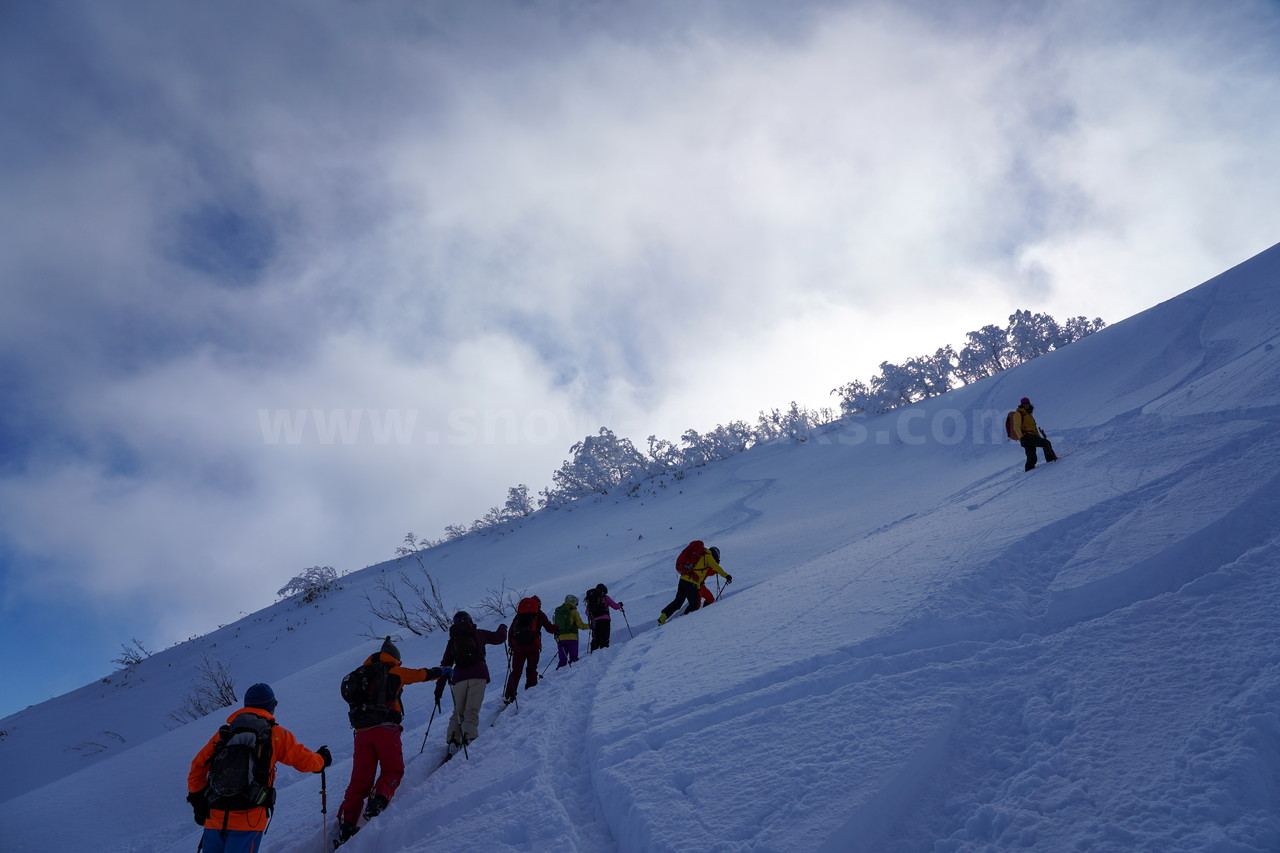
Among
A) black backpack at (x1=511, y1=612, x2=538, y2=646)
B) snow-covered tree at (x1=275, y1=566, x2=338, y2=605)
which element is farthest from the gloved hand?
snow-covered tree at (x1=275, y1=566, x2=338, y2=605)

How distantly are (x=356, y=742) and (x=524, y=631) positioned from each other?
126 inches

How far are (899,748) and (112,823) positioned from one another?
11.0 metres

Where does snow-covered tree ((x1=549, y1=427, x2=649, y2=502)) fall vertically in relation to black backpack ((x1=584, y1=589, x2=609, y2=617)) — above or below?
above

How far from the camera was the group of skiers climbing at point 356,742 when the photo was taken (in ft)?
13.0

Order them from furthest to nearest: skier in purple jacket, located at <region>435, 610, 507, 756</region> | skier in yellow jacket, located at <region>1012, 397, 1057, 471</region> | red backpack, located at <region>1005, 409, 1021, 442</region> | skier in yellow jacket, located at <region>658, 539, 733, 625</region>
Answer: red backpack, located at <region>1005, 409, 1021, 442</region> → skier in yellow jacket, located at <region>1012, 397, 1057, 471</region> → skier in yellow jacket, located at <region>658, 539, 733, 625</region> → skier in purple jacket, located at <region>435, 610, 507, 756</region>

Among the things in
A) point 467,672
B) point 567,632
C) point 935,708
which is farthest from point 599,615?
point 935,708

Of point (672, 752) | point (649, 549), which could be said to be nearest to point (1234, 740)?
point (672, 752)

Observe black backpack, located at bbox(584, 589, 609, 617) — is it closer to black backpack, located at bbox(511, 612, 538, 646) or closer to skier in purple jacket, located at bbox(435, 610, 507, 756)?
black backpack, located at bbox(511, 612, 538, 646)

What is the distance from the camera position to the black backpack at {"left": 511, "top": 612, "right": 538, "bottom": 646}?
8.12m

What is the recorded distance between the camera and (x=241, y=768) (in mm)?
3969

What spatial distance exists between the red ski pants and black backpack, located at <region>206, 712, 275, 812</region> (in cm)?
96

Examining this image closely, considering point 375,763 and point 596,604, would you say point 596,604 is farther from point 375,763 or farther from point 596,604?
point 375,763

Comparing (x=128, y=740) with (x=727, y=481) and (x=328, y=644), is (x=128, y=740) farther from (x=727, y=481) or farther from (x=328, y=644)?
(x=727, y=481)

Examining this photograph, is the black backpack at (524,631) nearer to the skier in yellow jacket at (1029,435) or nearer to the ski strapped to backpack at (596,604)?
the ski strapped to backpack at (596,604)
